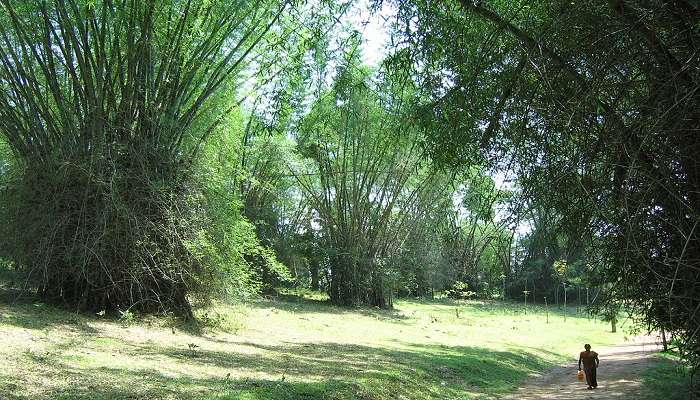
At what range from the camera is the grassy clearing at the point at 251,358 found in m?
5.04

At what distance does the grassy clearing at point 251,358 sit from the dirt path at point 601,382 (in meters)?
0.35

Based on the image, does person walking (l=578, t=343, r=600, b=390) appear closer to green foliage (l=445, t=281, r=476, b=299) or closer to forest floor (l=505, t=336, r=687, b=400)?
forest floor (l=505, t=336, r=687, b=400)

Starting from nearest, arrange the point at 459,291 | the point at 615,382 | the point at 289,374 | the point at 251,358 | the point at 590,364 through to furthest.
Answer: the point at 289,374, the point at 251,358, the point at 590,364, the point at 615,382, the point at 459,291

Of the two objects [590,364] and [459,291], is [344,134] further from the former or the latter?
[459,291]

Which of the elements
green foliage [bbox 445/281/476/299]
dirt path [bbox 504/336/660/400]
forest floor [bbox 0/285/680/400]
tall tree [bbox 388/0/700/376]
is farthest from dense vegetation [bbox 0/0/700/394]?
green foliage [bbox 445/281/476/299]

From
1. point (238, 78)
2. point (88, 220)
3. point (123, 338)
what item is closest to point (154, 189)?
point (88, 220)

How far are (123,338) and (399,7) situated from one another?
5.50 meters

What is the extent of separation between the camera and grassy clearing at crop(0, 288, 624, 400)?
5043mm

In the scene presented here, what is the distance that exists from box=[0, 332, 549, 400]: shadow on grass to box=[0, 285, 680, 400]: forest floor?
0.02 m

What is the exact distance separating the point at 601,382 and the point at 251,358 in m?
5.80

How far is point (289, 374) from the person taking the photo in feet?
21.8

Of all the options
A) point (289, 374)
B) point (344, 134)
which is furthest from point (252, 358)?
point (344, 134)

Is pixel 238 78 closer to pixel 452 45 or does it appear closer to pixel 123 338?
pixel 123 338

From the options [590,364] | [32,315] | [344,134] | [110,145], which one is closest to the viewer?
[32,315]
